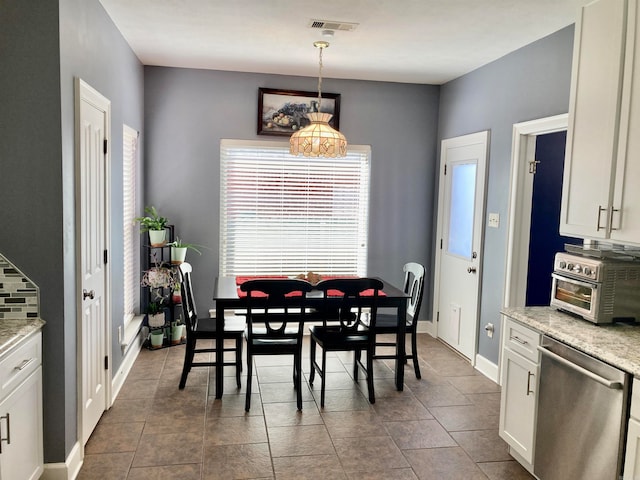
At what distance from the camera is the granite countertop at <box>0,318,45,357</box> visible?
2180mm

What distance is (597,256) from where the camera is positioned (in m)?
2.69

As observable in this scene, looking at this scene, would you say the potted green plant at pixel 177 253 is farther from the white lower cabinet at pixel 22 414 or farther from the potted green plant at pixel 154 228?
the white lower cabinet at pixel 22 414

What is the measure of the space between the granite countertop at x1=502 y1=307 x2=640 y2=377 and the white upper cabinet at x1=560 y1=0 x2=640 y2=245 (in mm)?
449

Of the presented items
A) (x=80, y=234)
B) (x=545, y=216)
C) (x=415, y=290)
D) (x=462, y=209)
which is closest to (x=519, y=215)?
(x=545, y=216)

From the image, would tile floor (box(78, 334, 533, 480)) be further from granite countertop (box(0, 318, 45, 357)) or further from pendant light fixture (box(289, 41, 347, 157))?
pendant light fixture (box(289, 41, 347, 157))

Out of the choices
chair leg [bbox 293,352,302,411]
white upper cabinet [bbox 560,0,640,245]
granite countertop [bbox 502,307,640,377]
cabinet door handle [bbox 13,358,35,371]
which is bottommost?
chair leg [bbox 293,352,302,411]

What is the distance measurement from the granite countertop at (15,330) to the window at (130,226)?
1700 millimetres

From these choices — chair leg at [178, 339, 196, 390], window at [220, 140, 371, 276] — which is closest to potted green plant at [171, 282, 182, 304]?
window at [220, 140, 371, 276]

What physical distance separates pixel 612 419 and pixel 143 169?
432cm

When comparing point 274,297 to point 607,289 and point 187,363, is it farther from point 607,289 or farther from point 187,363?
point 607,289

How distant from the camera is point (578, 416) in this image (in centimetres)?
236

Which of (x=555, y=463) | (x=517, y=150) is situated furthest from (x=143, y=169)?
(x=555, y=463)

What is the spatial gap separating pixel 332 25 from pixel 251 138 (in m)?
1.86

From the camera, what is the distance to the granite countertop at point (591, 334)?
85.2 inches
